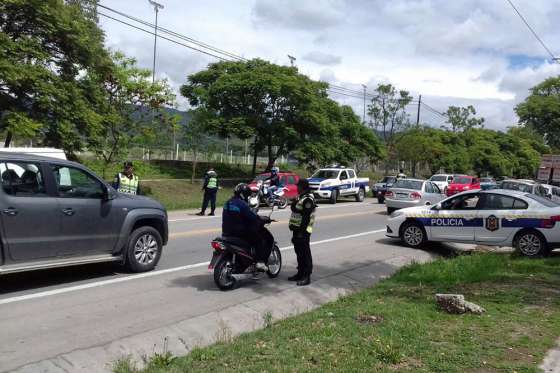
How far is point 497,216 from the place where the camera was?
37.5ft

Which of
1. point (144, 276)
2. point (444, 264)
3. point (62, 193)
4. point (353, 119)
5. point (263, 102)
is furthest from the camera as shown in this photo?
point (353, 119)

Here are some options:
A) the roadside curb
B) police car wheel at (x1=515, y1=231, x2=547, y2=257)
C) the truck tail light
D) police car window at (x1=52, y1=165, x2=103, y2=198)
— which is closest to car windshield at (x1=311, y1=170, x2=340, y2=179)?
police car wheel at (x1=515, y1=231, x2=547, y2=257)

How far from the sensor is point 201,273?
872 centimetres

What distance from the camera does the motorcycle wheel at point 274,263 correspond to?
846 cm

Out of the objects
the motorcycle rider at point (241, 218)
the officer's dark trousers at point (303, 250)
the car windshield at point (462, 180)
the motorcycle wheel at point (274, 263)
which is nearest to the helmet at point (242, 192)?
the motorcycle rider at point (241, 218)

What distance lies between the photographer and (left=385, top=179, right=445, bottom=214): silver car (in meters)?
19.3

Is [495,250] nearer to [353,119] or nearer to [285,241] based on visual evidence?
[285,241]

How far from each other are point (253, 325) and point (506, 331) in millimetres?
2828

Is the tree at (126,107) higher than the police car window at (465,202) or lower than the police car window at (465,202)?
higher

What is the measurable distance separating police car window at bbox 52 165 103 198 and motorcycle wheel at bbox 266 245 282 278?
280cm

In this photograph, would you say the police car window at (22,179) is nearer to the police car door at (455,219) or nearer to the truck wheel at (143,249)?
the truck wheel at (143,249)

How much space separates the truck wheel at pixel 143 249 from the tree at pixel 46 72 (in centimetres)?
989

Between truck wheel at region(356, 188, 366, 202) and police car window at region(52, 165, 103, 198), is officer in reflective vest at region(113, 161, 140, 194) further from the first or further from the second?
truck wheel at region(356, 188, 366, 202)

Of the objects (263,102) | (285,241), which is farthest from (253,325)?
(263,102)
